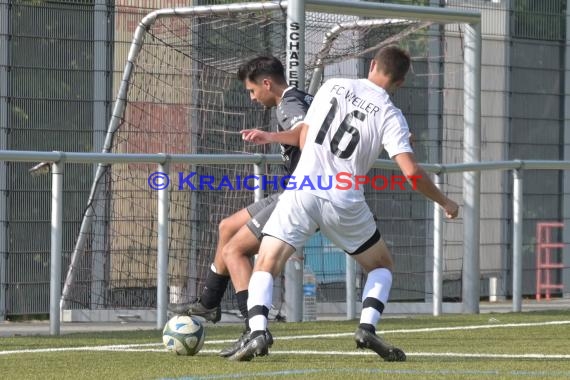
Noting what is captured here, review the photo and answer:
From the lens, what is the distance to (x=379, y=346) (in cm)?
813

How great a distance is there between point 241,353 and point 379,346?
0.70 meters

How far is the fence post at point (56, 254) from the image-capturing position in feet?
35.5

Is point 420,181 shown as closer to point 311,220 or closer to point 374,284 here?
point 311,220

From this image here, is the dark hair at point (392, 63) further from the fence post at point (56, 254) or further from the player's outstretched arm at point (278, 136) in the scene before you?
the fence post at point (56, 254)

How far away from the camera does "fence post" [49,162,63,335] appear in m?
10.8

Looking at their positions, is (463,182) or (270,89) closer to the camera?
(270,89)

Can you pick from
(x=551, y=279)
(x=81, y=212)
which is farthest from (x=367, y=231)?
(x=551, y=279)

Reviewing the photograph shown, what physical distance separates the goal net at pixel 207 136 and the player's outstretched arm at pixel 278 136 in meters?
3.22

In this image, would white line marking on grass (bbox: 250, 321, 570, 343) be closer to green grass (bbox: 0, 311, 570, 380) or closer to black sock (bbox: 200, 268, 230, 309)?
green grass (bbox: 0, 311, 570, 380)

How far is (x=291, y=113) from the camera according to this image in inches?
354

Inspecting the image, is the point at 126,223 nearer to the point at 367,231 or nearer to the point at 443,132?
the point at 443,132

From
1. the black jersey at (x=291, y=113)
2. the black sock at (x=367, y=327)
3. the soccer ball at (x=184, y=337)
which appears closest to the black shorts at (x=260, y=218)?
the black jersey at (x=291, y=113)

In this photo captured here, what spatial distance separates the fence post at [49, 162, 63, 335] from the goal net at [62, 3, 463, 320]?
926 mm

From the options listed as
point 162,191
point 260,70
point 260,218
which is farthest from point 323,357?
A: point 162,191
